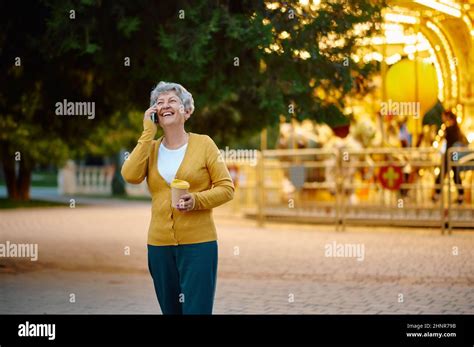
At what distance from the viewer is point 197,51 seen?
930 cm

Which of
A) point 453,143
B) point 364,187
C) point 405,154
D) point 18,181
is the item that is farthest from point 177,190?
point 18,181

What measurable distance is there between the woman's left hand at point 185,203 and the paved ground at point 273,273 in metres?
3.42

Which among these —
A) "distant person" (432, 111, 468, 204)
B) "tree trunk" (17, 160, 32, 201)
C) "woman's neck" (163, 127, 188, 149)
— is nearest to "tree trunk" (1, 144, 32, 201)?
"tree trunk" (17, 160, 32, 201)

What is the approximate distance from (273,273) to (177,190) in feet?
20.1

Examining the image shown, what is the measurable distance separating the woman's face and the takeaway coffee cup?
0.41 meters

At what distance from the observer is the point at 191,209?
5211mm
